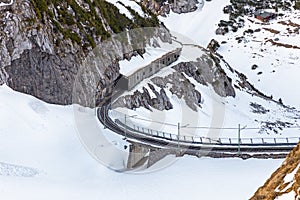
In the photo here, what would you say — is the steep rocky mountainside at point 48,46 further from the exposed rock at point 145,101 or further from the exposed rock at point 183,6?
the exposed rock at point 183,6

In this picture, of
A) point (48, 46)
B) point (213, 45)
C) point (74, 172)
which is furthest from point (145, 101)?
point (213, 45)

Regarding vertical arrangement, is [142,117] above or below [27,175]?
below

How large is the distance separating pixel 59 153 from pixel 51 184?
3.73 metres

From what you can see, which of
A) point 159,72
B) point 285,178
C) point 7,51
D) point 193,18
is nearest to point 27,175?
point 7,51

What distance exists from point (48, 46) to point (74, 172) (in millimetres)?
13447

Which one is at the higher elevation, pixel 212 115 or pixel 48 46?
pixel 48 46

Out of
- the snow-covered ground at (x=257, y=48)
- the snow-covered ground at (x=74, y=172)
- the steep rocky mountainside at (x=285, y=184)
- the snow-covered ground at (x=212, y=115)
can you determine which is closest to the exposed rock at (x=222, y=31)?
the snow-covered ground at (x=257, y=48)

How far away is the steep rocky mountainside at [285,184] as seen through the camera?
1167 centimetres

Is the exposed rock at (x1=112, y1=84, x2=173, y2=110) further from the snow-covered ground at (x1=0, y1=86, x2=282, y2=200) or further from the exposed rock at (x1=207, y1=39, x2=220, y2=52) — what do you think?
the exposed rock at (x1=207, y1=39, x2=220, y2=52)

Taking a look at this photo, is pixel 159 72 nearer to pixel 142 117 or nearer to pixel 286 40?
pixel 142 117

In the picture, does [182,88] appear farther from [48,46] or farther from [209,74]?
[48,46]

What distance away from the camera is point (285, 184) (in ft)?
40.4

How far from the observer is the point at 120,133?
110 ft

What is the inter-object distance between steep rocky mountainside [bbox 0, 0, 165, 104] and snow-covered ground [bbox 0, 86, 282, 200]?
3.09m
